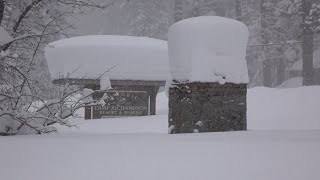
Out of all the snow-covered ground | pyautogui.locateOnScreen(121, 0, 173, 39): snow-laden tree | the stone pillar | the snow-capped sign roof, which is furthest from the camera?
pyautogui.locateOnScreen(121, 0, 173, 39): snow-laden tree

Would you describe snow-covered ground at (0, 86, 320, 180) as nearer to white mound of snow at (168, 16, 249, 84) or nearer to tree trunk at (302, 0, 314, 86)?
white mound of snow at (168, 16, 249, 84)

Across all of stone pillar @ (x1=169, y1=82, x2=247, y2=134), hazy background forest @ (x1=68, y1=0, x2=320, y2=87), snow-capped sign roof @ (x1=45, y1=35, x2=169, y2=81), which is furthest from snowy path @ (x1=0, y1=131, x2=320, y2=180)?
hazy background forest @ (x1=68, y1=0, x2=320, y2=87)

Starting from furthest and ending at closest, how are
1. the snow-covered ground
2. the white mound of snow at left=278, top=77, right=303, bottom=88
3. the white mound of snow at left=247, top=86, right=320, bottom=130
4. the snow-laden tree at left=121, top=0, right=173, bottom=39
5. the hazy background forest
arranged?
the snow-laden tree at left=121, top=0, right=173, bottom=39 < the white mound of snow at left=278, top=77, right=303, bottom=88 < the hazy background forest < the white mound of snow at left=247, top=86, right=320, bottom=130 < the snow-covered ground

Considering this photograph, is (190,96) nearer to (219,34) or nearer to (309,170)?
(219,34)

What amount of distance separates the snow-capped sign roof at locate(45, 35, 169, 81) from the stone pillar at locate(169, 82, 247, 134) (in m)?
6.44

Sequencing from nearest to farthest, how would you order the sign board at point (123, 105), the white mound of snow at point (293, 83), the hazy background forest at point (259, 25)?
the sign board at point (123, 105) → the hazy background forest at point (259, 25) → the white mound of snow at point (293, 83)

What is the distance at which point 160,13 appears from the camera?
Result: 123 ft

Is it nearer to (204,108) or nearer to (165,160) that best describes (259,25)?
(204,108)

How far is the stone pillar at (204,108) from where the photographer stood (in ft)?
21.2

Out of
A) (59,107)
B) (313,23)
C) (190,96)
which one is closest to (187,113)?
(190,96)

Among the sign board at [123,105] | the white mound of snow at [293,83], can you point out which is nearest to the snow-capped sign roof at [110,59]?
the sign board at [123,105]

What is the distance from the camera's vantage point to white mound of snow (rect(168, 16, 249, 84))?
653 cm

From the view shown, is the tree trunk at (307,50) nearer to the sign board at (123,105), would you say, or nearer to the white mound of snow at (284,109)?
the white mound of snow at (284,109)

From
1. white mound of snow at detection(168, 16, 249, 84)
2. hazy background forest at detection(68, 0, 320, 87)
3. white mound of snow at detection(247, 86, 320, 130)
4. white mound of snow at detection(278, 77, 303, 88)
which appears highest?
hazy background forest at detection(68, 0, 320, 87)
